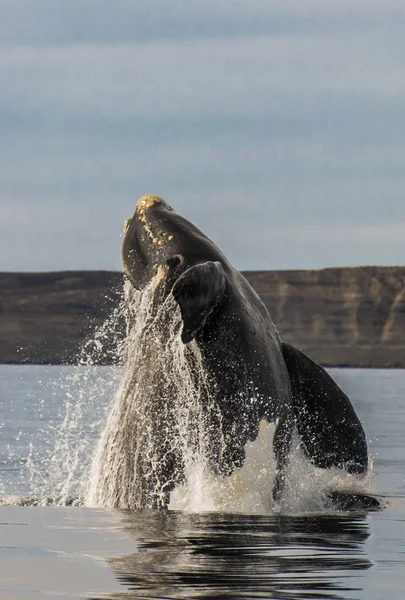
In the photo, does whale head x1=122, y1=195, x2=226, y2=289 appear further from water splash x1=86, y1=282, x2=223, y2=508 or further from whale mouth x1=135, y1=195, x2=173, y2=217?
water splash x1=86, y1=282, x2=223, y2=508

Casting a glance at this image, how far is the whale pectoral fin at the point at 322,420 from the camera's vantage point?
1691 cm

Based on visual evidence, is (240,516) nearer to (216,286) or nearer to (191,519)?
(191,519)

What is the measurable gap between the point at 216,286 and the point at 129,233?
8.58 feet

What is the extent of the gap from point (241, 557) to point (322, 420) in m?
5.41

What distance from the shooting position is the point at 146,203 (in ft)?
54.7

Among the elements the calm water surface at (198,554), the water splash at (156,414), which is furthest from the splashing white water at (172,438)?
the calm water surface at (198,554)

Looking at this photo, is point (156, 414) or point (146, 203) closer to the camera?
point (156, 414)

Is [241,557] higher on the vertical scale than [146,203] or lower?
lower

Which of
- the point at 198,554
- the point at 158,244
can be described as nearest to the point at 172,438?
the point at 158,244

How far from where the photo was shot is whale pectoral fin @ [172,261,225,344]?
1384cm

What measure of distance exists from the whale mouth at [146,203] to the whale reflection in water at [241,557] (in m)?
3.65

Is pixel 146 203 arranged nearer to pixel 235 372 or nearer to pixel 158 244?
pixel 158 244

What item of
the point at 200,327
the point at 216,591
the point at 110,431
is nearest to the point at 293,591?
the point at 216,591

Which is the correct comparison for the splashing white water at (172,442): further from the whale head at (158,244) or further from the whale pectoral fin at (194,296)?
the whale pectoral fin at (194,296)
